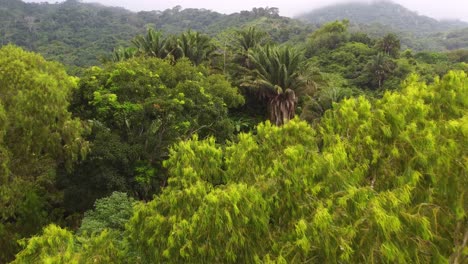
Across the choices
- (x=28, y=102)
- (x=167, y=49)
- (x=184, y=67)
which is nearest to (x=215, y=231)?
(x=28, y=102)

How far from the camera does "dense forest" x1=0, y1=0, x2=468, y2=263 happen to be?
4.43 meters

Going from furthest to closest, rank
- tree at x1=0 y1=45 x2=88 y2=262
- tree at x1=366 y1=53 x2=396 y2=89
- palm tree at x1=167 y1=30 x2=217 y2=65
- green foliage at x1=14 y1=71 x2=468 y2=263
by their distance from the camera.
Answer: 1. tree at x1=366 y1=53 x2=396 y2=89
2. palm tree at x1=167 y1=30 x2=217 y2=65
3. tree at x1=0 y1=45 x2=88 y2=262
4. green foliage at x1=14 y1=71 x2=468 y2=263

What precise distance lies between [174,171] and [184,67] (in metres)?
11.3

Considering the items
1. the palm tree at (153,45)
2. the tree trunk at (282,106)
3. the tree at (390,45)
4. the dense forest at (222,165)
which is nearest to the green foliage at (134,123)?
the dense forest at (222,165)

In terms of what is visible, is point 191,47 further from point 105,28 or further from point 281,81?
point 105,28

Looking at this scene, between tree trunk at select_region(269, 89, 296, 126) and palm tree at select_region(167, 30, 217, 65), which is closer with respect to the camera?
tree trunk at select_region(269, 89, 296, 126)

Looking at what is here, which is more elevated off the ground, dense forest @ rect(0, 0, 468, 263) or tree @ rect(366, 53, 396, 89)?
dense forest @ rect(0, 0, 468, 263)

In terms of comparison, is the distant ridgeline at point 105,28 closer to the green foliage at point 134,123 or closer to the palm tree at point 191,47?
the palm tree at point 191,47

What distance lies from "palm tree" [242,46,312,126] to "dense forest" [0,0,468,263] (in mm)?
83

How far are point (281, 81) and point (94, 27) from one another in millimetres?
106568

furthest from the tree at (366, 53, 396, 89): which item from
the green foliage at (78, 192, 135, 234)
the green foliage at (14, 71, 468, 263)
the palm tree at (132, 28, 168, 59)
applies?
the green foliage at (14, 71, 468, 263)

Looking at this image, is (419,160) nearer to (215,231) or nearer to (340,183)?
(340,183)

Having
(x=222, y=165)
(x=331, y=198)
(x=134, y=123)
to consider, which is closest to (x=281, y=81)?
(x=134, y=123)

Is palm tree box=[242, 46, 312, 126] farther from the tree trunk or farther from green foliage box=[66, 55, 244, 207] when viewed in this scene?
green foliage box=[66, 55, 244, 207]
